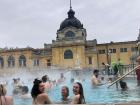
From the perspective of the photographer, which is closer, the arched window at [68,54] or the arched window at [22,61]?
the arched window at [68,54]

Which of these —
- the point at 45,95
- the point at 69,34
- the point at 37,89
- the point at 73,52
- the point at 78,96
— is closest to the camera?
the point at 78,96

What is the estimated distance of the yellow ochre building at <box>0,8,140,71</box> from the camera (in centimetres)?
7831

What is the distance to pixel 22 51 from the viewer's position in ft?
272

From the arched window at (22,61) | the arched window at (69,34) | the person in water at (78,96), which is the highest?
the arched window at (69,34)

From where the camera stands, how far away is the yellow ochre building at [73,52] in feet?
257

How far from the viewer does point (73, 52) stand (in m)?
78.9

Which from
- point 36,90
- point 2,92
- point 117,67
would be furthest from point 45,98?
point 117,67

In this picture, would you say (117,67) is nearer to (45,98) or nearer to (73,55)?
(45,98)

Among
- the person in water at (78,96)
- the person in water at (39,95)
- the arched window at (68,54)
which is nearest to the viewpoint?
the person in water at (78,96)

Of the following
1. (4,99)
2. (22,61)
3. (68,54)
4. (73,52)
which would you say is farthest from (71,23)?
(4,99)

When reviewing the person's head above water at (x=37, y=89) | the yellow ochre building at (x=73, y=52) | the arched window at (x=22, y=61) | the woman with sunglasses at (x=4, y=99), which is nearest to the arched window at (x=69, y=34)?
the yellow ochre building at (x=73, y=52)

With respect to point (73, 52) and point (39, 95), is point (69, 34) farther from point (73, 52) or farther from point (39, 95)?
point (39, 95)

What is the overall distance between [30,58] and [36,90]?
73656 millimetres

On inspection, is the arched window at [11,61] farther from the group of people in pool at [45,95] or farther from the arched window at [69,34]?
the group of people in pool at [45,95]
